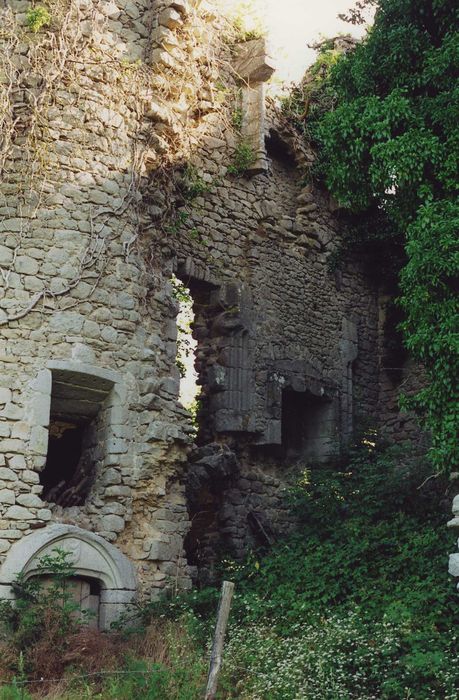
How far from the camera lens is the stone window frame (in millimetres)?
10000

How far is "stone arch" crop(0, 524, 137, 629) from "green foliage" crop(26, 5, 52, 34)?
5.25 meters

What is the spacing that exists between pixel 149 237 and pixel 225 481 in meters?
3.57

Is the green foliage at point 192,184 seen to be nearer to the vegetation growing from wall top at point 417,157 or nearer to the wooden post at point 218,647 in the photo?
the vegetation growing from wall top at point 417,157

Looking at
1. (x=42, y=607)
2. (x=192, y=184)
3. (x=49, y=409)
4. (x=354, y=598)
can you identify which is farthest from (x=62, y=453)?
(x=192, y=184)

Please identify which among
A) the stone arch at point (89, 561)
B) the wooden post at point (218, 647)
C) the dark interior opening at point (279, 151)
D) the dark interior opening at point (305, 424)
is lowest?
the wooden post at point (218, 647)

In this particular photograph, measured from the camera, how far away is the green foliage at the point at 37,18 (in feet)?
35.5

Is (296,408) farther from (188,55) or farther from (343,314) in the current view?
(188,55)

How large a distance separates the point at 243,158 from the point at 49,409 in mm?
5781

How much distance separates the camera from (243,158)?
14.5m

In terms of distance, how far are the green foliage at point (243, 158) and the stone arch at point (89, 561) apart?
6.41 meters

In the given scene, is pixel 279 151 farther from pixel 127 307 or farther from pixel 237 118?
pixel 127 307

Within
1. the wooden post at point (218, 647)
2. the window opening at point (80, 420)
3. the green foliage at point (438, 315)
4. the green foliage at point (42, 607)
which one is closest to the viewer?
the wooden post at point (218, 647)

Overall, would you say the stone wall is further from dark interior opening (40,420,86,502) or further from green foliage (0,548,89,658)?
green foliage (0,548,89,658)

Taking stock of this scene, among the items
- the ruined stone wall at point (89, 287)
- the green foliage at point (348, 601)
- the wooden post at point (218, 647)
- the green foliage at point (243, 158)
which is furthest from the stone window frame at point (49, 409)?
the green foliage at point (243, 158)
